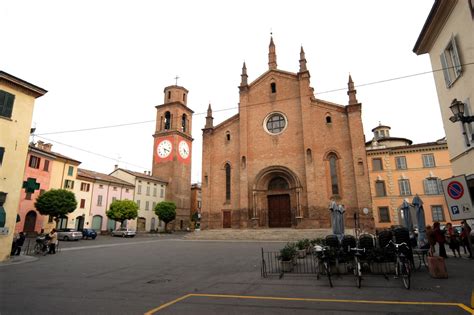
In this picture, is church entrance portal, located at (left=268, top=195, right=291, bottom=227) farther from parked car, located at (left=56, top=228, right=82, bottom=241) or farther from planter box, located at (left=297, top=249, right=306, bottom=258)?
parked car, located at (left=56, top=228, right=82, bottom=241)

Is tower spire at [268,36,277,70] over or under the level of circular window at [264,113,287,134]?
over

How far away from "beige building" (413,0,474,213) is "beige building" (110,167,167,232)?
42.6 meters

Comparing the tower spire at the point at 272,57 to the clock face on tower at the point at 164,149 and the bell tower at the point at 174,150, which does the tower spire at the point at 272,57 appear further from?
the clock face on tower at the point at 164,149

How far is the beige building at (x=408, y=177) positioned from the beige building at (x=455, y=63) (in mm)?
22283

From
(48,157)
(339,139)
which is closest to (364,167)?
(339,139)

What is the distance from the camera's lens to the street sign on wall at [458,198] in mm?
6309

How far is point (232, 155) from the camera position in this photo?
30.9 m

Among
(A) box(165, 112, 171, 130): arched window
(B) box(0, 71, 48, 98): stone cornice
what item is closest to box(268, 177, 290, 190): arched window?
(B) box(0, 71, 48, 98): stone cornice

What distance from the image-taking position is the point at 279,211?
92.8 ft

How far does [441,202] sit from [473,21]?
27468mm

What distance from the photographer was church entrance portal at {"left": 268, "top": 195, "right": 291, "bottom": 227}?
27.8 meters

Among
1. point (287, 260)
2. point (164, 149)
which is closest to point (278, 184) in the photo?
Result: point (287, 260)

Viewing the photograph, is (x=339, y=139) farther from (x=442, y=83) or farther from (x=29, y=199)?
(x=29, y=199)

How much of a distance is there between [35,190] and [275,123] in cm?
2811
